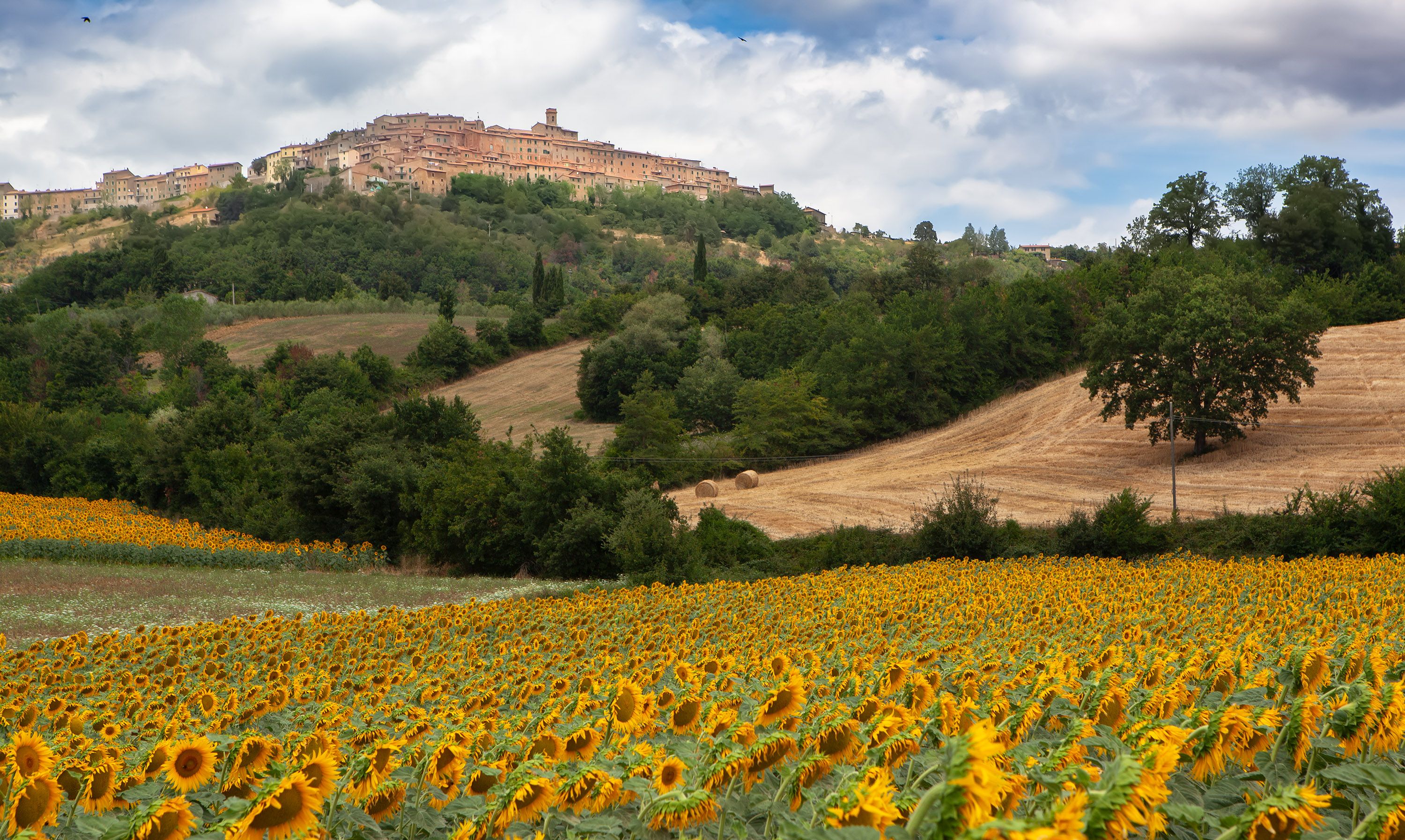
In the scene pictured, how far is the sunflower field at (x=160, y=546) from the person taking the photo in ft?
111

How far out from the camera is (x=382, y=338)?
10338 centimetres

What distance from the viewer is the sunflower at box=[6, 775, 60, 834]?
12.4ft

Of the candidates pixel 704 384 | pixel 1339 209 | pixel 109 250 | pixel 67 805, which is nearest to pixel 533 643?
pixel 67 805

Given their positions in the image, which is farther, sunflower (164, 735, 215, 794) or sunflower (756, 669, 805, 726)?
sunflower (756, 669, 805, 726)

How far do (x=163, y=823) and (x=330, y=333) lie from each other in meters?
108

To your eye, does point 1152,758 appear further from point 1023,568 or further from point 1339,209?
point 1339,209

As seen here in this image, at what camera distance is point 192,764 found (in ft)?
13.9

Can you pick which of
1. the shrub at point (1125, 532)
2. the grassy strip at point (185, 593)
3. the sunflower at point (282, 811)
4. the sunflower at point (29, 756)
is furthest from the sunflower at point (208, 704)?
the shrub at point (1125, 532)

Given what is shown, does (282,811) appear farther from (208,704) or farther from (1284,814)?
(208,704)

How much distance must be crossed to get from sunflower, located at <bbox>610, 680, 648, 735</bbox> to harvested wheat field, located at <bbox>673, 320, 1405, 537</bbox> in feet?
115

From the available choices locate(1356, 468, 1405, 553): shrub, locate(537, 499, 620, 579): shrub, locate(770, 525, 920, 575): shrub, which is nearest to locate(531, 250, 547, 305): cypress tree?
locate(537, 499, 620, 579): shrub

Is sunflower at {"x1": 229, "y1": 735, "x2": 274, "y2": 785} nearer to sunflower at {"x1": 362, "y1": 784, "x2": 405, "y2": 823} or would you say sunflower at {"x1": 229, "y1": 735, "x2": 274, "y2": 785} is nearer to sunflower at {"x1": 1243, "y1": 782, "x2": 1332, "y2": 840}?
sunflower at {"x1": 362, "y1": 784, "x2": 405, "y2": 823}

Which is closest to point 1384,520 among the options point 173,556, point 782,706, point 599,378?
point 782,706

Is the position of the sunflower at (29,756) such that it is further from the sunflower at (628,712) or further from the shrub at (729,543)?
the shrub at (729,543)
